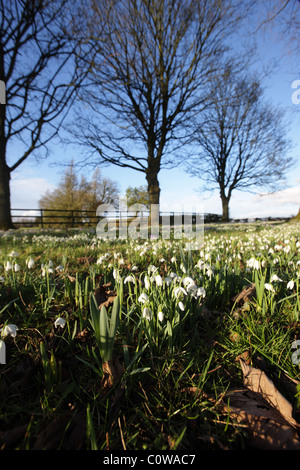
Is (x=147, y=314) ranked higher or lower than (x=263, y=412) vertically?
higher

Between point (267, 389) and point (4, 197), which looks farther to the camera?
point (4, 197)

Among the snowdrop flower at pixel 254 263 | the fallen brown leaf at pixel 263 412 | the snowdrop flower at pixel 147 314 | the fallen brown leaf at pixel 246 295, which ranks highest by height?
the snowdrop flower at pixel 254 263

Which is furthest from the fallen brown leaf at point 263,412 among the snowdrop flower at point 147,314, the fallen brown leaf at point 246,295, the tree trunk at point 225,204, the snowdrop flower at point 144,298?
the tree trunk at point 225,204

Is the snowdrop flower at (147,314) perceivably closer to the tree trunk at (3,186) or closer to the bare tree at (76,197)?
the tree trunk at (3,186)

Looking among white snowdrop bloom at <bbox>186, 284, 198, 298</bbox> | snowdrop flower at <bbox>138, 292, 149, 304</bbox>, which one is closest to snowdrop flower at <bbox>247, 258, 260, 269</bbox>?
white snowdrop bloom at <bbox>186, 284, 198, 298</bbox>

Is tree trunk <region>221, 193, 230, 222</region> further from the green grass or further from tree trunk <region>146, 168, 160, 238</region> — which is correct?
the green grass

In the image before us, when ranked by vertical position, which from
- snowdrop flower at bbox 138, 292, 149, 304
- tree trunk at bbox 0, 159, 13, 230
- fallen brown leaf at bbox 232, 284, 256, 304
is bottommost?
fallen brown leaf at bbox 232, 284, 256, 304

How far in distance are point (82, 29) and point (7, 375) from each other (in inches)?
655

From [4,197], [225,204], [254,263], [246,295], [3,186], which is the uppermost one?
[225,204]

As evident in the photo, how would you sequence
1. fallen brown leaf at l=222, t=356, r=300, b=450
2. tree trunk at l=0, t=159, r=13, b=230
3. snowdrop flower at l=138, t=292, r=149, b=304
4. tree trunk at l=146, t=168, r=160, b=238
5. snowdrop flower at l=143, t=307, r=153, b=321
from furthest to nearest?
tree trunk at l=146, t=168, r=160, b=238, tree trunk at l=0, t=159, r=13, b=230, snowdrop flower at l=138, t=292, r=149, b=304, snowdrop flower at l=143, t=307, r=153, b=321, fallen brown leaf at l=222, t=356, r=300, b=450

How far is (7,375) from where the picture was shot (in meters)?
1.27

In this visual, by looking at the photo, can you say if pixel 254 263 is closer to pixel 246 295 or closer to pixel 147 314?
pixel 246 295

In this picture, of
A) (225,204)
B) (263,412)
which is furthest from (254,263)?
(225,204)

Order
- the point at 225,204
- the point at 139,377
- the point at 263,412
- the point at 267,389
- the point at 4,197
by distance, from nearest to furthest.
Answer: the point at 263,412
the point at 267,389
the point at 139,377
the point at 4,197
the point at 225,204
